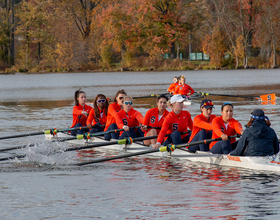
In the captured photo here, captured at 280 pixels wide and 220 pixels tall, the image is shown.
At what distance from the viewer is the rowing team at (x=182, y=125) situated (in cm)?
824

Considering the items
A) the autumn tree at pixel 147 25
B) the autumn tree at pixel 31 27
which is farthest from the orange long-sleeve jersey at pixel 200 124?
the autumn tree at pixel 31 27

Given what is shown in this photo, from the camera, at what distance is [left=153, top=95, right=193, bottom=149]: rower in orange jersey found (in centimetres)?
966

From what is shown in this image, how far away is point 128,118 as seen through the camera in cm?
1127

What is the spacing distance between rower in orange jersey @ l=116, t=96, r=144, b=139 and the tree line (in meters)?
51.6

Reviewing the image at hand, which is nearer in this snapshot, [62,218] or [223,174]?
[62,218]

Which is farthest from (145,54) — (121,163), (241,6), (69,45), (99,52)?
(121,163)

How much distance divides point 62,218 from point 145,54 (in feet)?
233

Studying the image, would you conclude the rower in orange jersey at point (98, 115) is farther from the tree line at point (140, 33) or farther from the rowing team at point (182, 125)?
the tree line at point (140, 33)

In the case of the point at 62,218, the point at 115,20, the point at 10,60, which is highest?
the point at 115,20

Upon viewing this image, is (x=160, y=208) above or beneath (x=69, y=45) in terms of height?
beneath

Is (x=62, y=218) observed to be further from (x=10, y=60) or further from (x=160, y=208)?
(x=10, y=60)

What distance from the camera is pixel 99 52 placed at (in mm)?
73875

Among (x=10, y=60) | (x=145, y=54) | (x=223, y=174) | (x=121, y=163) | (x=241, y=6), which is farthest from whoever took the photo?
(x=145, y=54)

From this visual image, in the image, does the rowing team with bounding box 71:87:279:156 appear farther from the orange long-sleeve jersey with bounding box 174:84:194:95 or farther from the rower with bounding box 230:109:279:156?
the orange long-sleeve jersey with bounding box 174:84:194:95
